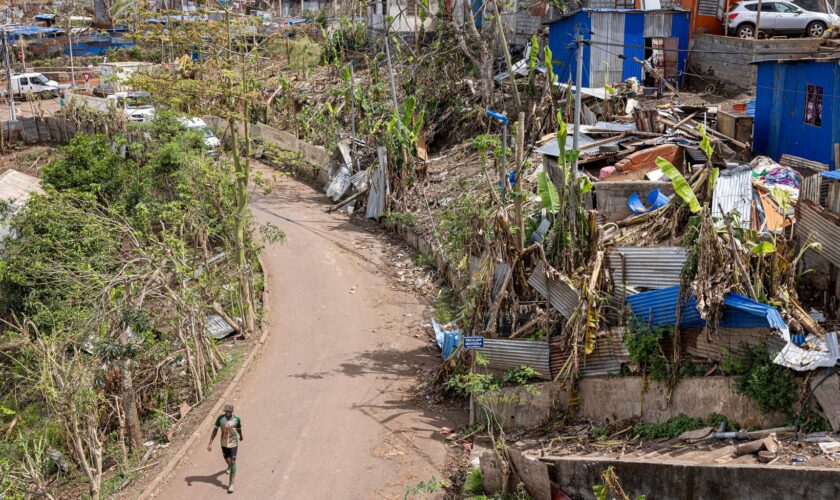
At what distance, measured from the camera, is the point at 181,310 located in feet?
47.3

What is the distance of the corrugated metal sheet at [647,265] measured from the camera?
12.2 m

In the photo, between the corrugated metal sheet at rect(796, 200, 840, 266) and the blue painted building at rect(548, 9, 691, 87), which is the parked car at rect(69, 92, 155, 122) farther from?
the corrugated metal sheet at rect(796, 200, 840, 266)

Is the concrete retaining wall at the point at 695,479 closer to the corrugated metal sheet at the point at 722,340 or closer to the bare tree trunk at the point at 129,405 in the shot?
the corrugated metal sheet at the point at 722,340

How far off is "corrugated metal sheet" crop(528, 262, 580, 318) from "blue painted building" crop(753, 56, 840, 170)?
6651 millimetres

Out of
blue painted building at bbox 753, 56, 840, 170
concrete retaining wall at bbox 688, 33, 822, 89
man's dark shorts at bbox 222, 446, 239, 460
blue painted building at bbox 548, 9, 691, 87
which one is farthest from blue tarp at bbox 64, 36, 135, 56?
man's dark shorts at bbox 222, 446, 239, 460

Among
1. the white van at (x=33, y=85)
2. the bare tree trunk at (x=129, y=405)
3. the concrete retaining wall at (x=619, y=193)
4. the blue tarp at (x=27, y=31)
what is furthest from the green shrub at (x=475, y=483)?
the blue tarp at (x=27, y=31)

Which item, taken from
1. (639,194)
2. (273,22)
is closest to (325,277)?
(639,194)

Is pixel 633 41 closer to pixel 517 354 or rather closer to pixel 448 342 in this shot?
pixel 448 342

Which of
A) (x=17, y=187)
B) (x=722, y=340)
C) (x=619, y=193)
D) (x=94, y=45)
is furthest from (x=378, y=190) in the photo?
(x=94, y=45)

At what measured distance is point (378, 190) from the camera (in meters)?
24.4

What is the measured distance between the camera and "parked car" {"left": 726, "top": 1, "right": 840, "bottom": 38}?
A: 24.5 m

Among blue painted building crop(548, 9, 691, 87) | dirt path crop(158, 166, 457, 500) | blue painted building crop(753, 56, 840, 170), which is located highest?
blue painted building crop(548, 9, 691, 87)

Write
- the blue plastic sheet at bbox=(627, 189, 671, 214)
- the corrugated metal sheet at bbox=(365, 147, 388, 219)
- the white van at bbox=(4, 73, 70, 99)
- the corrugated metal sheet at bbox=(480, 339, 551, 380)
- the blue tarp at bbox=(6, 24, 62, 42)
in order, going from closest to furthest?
the corrugated metal sheet at bbox=(480, 339, 551, 380), the blue plastic sheet at bbox=(627, 189, 671, 214), the corrugated metal sheet at bbox=(365, 147, 388, 219), the white van at bbox=(4, 73, 70, 99), the blue tarp at bbox=(6, 24, 62, 42)

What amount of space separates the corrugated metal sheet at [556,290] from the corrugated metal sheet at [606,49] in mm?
12969
